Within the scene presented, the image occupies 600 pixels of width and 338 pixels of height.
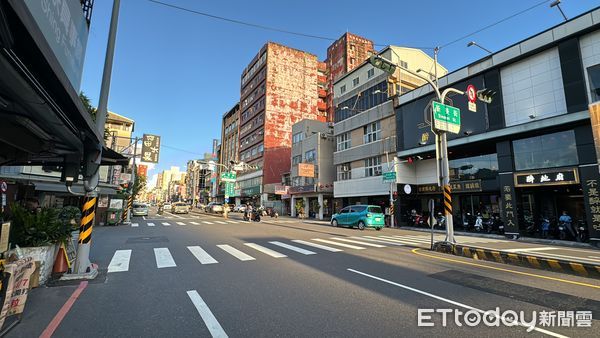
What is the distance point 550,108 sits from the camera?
56.3ft

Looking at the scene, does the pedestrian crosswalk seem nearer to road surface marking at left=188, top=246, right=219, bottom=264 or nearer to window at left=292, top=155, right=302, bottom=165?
road surface marking at left=188, top=246, right=219, bottom=264

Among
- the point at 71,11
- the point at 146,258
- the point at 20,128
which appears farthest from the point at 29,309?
the point at 71,11

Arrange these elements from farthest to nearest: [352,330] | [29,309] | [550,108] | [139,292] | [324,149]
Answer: [324,149] < [550,108] < [139,292] < [29,309] < [352,330]

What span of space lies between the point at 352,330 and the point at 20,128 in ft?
25.2

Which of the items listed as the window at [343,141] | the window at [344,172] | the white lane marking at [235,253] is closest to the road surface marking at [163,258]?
the white lane marking at [235,253]

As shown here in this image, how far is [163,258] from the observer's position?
365 inches

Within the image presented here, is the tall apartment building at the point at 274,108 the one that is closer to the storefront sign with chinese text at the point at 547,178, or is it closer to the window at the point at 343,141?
the window at the point at 343,141

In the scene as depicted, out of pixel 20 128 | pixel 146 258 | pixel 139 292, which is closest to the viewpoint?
pixel 139 292

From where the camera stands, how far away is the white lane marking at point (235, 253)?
30.3 feet

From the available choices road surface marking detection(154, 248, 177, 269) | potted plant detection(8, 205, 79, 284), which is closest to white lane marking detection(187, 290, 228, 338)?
road surface marking detection(154, 248, 177, 269)

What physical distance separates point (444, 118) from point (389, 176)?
45.7 feet

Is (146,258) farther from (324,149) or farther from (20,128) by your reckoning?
(324,149)

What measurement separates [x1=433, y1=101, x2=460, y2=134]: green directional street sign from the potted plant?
43.5 ft

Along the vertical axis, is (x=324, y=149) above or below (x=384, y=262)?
above
